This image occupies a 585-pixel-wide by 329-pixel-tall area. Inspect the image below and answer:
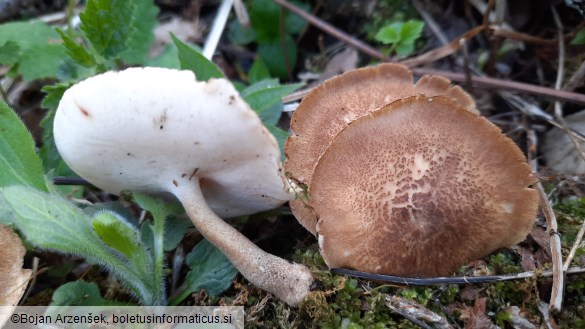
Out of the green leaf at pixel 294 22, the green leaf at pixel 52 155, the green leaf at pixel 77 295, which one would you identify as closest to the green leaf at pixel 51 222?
the green leaf at pixel 77 295

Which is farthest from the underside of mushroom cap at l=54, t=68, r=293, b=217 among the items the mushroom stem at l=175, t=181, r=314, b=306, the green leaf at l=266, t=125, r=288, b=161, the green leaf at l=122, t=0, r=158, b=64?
the green leaf at l=122, t=0, r=158, b=64

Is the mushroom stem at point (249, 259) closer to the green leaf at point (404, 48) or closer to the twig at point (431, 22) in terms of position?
the green leaf at point (404, 48)

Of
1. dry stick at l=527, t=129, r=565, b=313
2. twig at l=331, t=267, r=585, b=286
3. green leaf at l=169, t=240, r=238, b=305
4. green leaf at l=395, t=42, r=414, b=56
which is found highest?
green leaf at l=395, t=42, r=414, b=56

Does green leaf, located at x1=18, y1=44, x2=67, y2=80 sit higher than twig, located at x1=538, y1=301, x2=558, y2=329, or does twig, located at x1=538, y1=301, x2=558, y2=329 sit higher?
green leaf, located at x1=18, y1=44, x2=67, y2=80

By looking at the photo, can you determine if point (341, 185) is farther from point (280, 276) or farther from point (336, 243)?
point (280, 276)

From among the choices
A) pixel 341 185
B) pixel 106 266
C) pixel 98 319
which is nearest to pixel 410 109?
pixel 341 185

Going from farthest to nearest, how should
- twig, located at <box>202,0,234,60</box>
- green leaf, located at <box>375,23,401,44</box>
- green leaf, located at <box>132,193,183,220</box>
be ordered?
1. twig, located at <box>202,0,234,60</box>
2. green leaf, located at <box>375,23,401,44</box>
3. green leaf, located at <box>132,193,183,220</box>

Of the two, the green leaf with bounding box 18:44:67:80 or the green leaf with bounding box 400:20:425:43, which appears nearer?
the green leaf with bounding box 18:44:67:80

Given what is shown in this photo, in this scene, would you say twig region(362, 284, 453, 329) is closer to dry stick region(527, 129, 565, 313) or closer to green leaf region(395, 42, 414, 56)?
dry stick region(527, 129, 565, 313)
